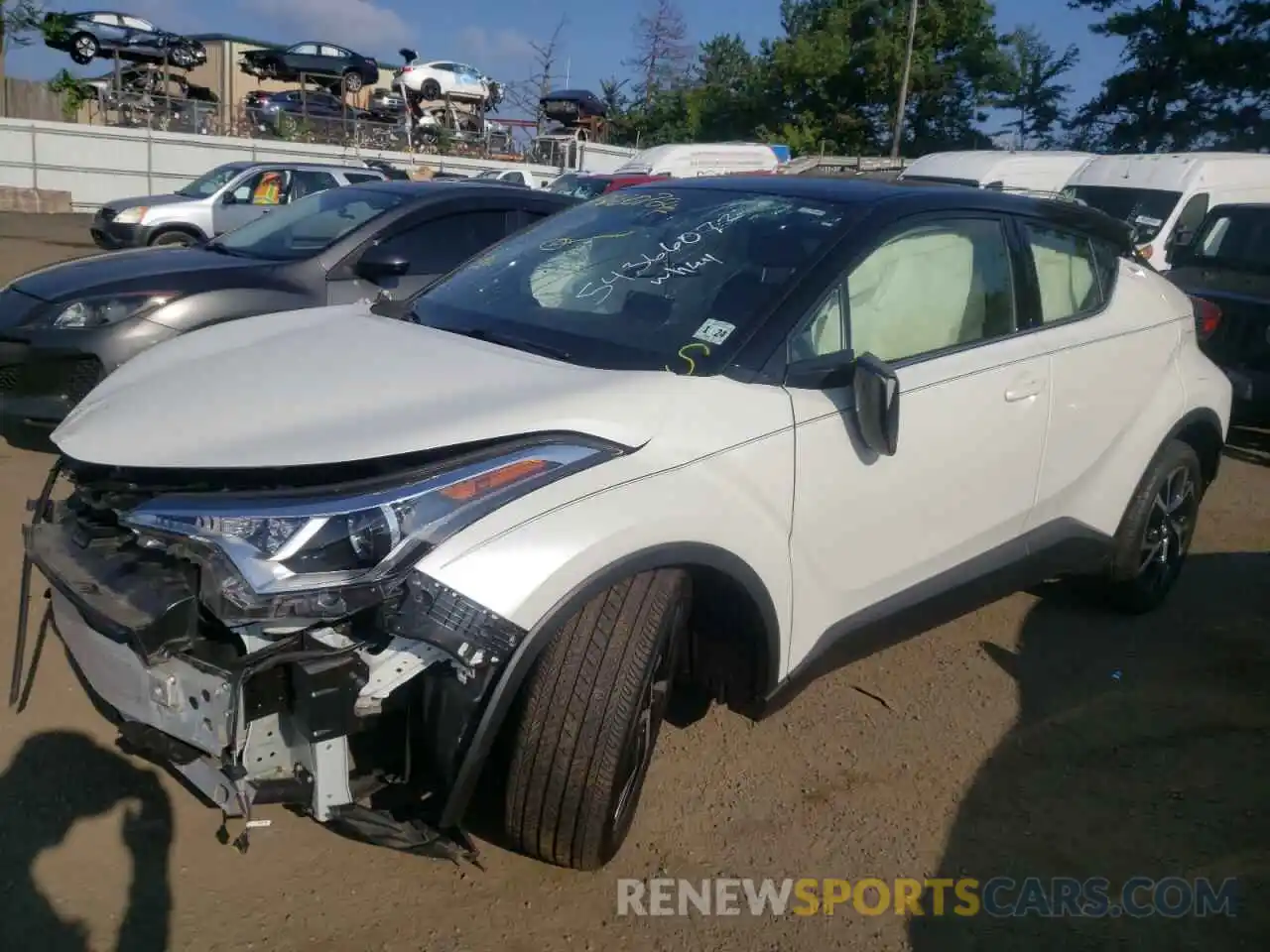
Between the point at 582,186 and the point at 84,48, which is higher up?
the point at 84,48

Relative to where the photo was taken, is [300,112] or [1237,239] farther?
[300,112]

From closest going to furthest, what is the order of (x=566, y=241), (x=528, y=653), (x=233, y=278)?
(x=528, y=653)
(x=566, y=241)
(x=233, y=278)

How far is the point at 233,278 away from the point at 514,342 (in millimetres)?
3324

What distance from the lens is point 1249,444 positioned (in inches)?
319

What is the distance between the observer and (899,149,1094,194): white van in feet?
47.8

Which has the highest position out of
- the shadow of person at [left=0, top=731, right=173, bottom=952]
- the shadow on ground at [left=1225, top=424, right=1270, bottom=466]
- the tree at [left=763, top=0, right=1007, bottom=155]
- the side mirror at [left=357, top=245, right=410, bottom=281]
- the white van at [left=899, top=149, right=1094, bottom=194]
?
the tree at [left=763, top=0, right=1007, bottom=155]

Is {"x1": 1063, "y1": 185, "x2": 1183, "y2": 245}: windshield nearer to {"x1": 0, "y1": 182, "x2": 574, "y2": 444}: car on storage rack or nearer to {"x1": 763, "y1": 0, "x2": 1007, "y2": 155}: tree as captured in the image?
{"x1": 0, "y1": 182, "x2": 574, "y2": 444}: car on storage rack

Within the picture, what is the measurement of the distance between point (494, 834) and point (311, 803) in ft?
2.01

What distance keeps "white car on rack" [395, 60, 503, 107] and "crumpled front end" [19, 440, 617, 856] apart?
33.9 meters

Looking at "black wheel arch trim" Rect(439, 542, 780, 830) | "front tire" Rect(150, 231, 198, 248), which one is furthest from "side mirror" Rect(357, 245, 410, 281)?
"front tire" Rect(150, 231, 198, 248)

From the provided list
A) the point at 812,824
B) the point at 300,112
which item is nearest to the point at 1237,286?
the point at 812,824

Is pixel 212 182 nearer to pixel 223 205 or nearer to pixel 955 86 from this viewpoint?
pixel 223 205

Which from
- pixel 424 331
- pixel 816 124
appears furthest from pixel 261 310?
pixel 816 124

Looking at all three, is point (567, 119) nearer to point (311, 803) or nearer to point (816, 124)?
point (816, 124)
